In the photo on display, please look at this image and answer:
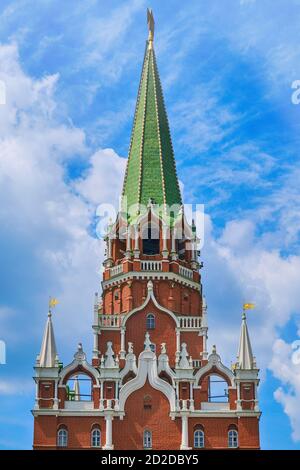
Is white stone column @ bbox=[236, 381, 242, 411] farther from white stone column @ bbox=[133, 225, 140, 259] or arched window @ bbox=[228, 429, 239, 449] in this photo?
white stone column @ bbox=[133, 225, 140, 259]

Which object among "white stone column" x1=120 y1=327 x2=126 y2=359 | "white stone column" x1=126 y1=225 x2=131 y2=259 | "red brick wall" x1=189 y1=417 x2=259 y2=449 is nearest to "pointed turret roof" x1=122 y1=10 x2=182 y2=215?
"white stone column" x1=126 y1=225 x2=131 y2=259

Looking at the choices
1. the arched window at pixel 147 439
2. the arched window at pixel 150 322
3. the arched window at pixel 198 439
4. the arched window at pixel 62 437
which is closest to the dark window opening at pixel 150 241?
the arched window at pixel 150 322

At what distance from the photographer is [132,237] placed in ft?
260

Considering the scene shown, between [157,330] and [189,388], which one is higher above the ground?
[157,330]

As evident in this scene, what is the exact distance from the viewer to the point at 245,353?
7112 cm

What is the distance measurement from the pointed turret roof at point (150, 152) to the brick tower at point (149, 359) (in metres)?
0.11

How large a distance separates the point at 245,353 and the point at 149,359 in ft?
21.9

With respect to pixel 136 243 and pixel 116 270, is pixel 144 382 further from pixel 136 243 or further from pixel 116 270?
pixel 136 243

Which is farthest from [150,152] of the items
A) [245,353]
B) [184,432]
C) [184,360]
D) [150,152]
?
[184,432]
